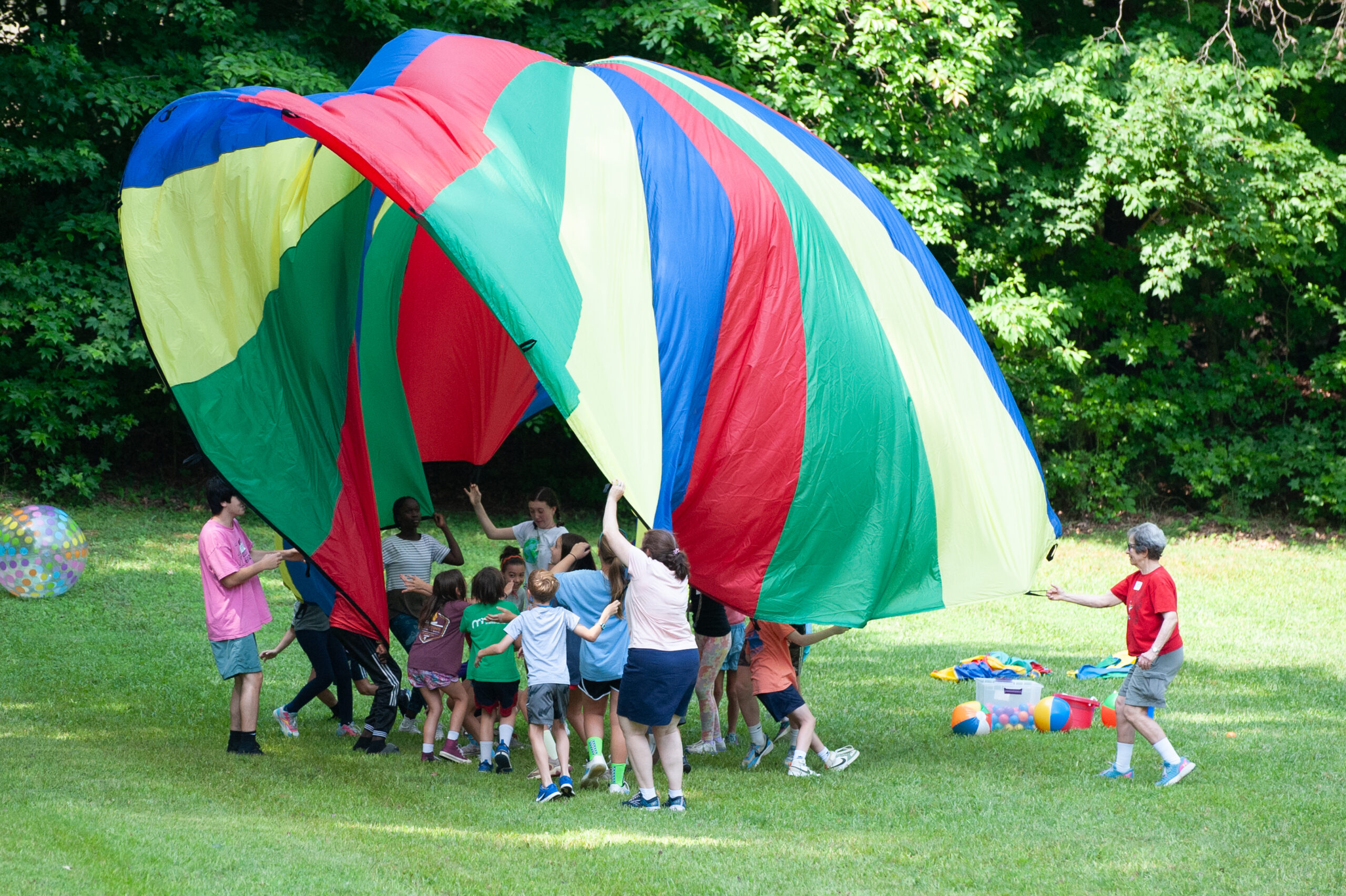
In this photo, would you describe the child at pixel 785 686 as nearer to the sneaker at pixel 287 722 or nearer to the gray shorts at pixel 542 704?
the gray shorts at pixel 542 704

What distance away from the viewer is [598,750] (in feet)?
22.8

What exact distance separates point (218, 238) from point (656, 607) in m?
4.14

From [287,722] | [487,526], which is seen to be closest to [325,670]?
[287,722]

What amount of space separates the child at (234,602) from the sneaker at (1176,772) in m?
5.38

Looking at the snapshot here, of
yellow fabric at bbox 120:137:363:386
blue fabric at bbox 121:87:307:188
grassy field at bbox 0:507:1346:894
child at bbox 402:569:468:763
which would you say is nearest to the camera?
grassy field at bbox 0:507:1346:894

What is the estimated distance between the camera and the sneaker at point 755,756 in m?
7.70

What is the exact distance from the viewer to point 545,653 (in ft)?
22.1

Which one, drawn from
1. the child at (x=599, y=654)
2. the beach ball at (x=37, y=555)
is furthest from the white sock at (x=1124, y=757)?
the beach ball at (x=37, y=555)

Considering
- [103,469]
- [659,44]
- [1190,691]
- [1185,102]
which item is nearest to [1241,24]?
[1185,102]

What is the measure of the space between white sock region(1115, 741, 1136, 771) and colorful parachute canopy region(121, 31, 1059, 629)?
1.18 meters

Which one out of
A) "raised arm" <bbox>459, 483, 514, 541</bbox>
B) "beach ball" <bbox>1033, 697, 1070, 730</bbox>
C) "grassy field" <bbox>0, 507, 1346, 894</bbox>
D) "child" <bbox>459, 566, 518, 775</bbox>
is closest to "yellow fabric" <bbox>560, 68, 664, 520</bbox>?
"child" <bbox>459, 566, 518, 775</bbox>

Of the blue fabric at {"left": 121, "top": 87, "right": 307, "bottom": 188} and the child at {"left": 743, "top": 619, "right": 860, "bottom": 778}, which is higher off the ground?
→ the blue fabric at {"left": 121, "top": 87, "right": 307, "bottom": 188}

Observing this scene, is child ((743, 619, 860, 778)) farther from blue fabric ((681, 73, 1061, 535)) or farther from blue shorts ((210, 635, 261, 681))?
blue shorts ((210, 635, 261, 681))

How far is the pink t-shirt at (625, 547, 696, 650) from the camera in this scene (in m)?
6.34
